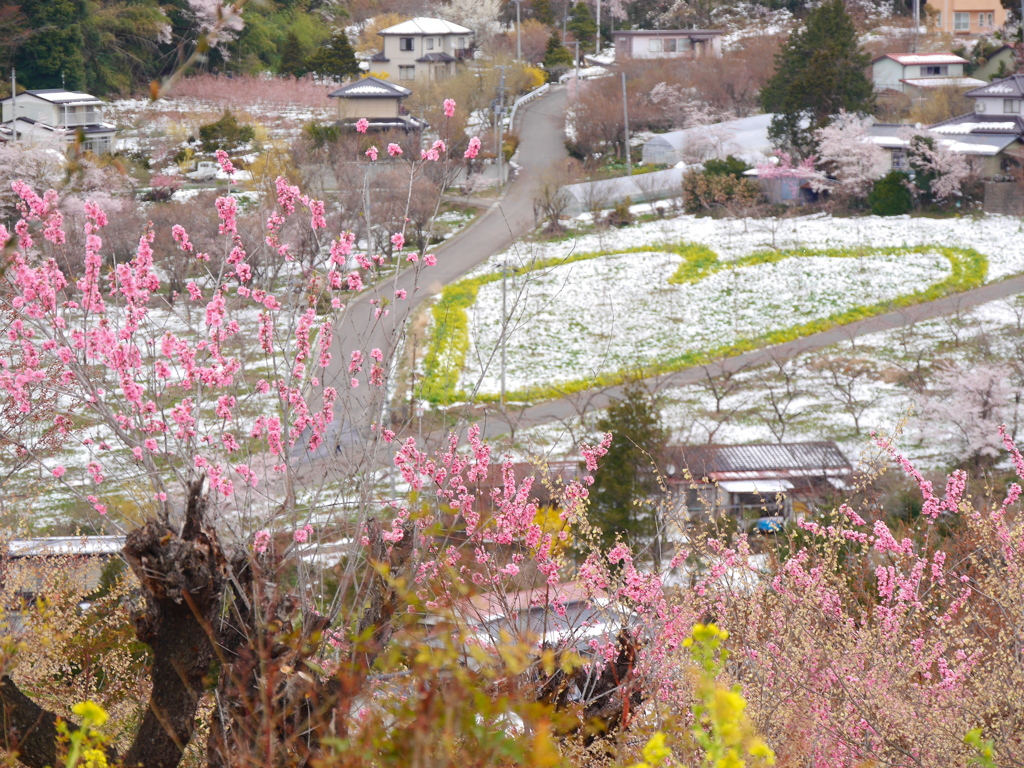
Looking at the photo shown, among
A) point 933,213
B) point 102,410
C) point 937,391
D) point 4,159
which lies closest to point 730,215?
point 933,213

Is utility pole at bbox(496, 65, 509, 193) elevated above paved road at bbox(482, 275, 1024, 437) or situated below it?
above

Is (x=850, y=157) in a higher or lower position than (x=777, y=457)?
higher

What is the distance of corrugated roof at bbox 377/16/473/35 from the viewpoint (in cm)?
3938

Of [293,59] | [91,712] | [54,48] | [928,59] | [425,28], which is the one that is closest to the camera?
[91,712]

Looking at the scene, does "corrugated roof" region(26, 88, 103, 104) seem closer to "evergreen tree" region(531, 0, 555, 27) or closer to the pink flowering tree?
the pink flowering tree

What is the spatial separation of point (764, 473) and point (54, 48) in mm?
26721

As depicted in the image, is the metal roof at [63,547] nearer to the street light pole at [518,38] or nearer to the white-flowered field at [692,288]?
the white-flowered field at [692,288]

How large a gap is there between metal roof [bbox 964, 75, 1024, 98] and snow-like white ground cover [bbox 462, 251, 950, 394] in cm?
824

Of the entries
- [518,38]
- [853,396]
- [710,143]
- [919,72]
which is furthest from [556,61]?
[853,396]

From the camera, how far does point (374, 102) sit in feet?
113

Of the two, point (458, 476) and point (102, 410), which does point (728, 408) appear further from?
point (102, 410)

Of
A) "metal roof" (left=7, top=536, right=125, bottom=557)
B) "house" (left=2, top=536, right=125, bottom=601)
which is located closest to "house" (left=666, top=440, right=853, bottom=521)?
"metal roof" (left=7, top=536, right=125, bottom=557)

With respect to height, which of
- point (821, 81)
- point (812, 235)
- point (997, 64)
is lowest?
point (812, 235)

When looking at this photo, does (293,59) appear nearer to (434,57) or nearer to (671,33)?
(434,57)
